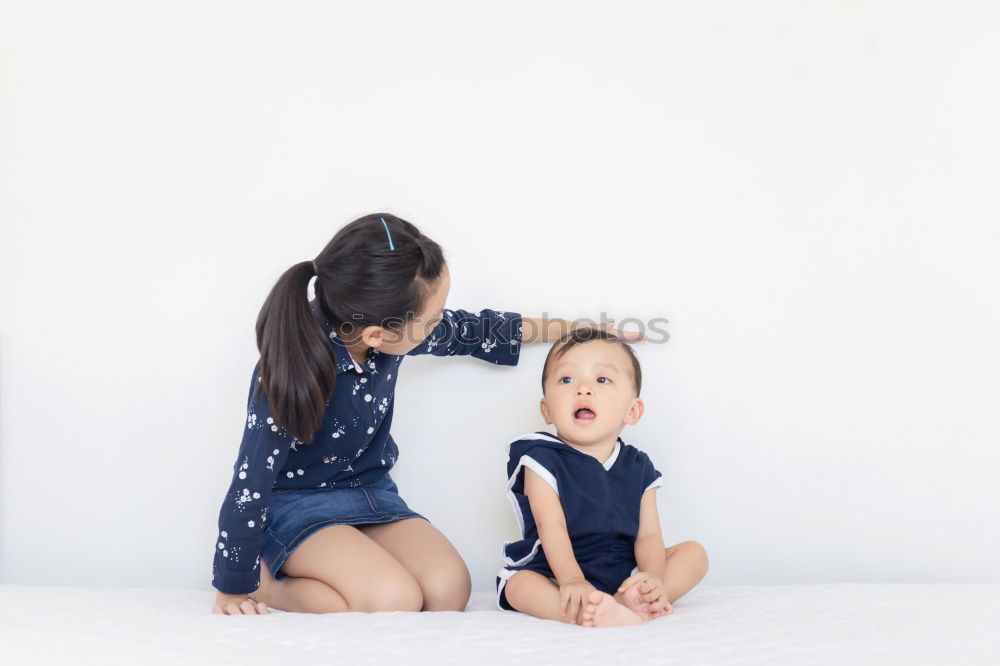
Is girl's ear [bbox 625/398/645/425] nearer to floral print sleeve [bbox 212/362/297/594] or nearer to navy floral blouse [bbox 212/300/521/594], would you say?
navy floral blouse [bbox 212/300/521/594]

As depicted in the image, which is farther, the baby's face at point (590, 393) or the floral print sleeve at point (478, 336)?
the floral print sleeve at point (478, 336)

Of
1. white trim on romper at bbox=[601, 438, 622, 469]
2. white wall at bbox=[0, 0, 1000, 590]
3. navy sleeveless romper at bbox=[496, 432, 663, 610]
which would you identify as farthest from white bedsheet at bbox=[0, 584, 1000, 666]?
white wall at bbox=[0, 0, 1000, 590]

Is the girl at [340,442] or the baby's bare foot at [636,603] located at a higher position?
the girl at [340,442]

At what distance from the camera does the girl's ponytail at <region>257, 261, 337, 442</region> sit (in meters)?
1.19

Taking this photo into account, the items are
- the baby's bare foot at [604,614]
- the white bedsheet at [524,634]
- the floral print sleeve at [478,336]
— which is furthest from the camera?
the floral print sleeve at [478,336]

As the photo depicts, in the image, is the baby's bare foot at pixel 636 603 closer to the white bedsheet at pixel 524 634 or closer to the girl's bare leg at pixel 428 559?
the white bedsheet at pixel 524 634

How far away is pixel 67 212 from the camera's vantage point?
1591 millimetres

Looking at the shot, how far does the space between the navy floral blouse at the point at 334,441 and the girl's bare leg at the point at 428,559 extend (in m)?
0.10

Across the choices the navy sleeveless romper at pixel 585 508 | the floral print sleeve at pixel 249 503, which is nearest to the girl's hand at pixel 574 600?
A: the navy sleeveless romper at pixel 585 508

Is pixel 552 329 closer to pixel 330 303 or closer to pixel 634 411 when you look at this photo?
pixel 634 411

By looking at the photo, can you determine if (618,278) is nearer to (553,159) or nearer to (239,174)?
(553,159)

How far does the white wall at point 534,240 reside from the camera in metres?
1.50

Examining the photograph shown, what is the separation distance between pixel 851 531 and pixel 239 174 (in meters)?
1.30

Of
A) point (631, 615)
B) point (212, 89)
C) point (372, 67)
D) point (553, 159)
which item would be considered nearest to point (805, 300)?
point (553, 159)
